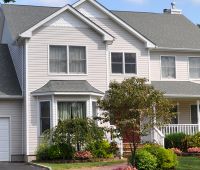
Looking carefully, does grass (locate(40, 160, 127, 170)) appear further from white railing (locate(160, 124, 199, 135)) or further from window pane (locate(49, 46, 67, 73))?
white railing (locate(160, 124, 199, 135))

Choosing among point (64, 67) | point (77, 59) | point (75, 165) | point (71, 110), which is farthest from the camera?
point (77, 59)

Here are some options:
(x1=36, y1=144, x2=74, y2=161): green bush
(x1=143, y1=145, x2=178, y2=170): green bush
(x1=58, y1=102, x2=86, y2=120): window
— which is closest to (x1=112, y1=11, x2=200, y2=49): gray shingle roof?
(x1=58, y1=102, x2=86, y2=120): window

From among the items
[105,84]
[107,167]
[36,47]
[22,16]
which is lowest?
[107,167]

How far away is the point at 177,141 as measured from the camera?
2934 centimetres

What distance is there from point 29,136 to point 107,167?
6340mm

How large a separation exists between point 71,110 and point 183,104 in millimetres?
9393

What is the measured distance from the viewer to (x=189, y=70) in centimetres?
3409

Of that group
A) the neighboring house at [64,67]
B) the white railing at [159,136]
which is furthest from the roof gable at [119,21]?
the white railing at [159,136]

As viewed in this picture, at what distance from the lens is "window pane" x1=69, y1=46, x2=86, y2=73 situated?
28.6 metres

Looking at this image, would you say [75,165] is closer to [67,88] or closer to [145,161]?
[145,161]

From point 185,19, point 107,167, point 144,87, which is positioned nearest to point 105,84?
point 107,167

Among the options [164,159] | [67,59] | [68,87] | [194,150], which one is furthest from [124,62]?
[164,159]

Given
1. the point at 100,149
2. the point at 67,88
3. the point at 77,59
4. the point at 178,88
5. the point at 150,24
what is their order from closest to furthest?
the point at 100,149, the point at 67,88, the point at 77,59, the point at 178,88, the point at 150,24

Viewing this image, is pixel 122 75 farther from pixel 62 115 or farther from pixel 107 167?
pixel 107 167
